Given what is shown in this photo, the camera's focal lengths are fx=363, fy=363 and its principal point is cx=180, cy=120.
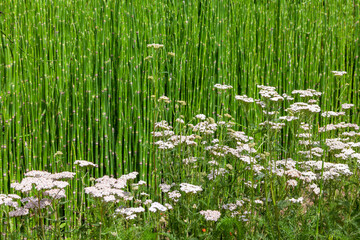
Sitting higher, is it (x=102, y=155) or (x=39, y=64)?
(x=39, y=64)

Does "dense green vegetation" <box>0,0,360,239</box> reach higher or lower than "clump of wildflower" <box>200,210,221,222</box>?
higher

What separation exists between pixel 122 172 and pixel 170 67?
81 cm

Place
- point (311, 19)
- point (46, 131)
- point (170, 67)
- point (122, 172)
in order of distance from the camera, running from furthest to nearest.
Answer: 1. point (311, 19)
2. point (170, 67)
3. point (122, 172)
4. point (46, 131)

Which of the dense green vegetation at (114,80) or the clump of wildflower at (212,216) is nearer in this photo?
→ the clump of wildflower at (212,216)

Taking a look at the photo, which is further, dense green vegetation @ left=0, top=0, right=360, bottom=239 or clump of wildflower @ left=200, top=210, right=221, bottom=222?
dense green vegetation @ left=0, top=0, right=360, bottom=239

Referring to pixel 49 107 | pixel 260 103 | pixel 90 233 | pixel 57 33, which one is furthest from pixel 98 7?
pixel 90 233

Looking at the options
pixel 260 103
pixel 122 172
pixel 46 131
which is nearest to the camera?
pixel 260 103

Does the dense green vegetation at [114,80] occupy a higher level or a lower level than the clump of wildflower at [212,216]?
higher

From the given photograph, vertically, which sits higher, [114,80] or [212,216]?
[114,80]

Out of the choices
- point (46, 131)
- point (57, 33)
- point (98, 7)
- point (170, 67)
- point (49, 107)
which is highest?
point (98, 7)

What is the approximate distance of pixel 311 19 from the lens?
3055mm

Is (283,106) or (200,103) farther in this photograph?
(283,106)

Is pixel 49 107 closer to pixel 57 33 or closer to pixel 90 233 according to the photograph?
pixel 57 33

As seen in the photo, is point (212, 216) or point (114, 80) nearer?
point (212, 216)
